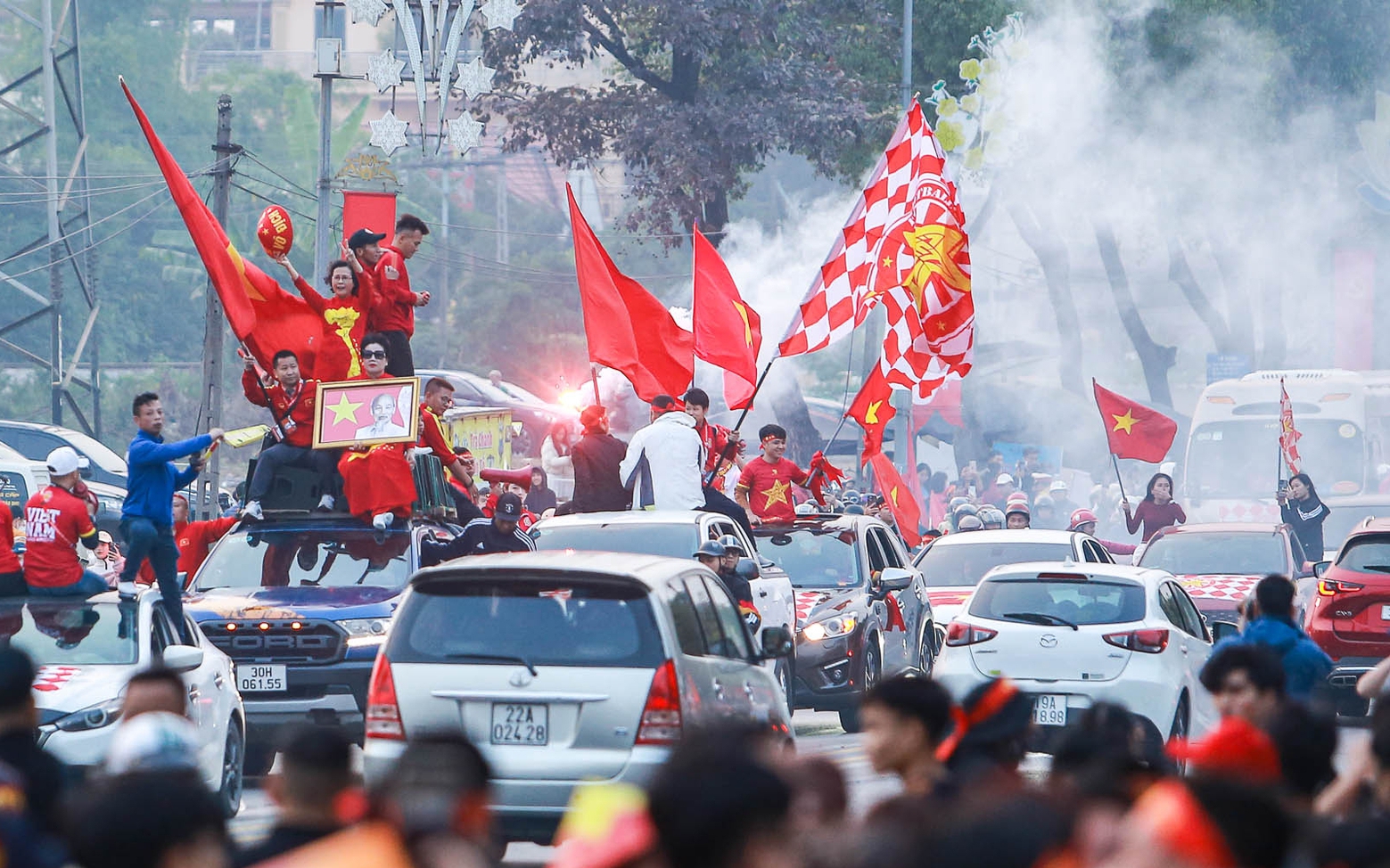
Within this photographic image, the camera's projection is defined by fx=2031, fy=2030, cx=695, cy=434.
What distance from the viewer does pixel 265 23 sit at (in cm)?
8656

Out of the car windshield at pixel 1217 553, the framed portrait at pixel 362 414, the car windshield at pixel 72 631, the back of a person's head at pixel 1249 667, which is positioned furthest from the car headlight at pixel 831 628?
the back of a person's head at pixel 1249 667

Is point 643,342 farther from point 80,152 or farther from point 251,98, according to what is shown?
point 251,98

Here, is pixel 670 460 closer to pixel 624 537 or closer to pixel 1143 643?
pixel 624 537

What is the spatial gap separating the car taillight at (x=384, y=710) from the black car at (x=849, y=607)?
6497 mm

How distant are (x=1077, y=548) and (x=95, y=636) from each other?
9.52 metres

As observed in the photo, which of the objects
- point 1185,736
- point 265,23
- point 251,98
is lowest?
point 1185,736

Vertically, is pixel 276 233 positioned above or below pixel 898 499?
above

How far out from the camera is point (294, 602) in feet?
41.8

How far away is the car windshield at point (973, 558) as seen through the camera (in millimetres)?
17688

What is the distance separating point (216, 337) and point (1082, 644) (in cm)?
1396

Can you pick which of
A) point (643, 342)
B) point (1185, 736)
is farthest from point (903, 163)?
point (1185, 736)

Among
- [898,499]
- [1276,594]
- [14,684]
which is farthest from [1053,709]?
[898,499]

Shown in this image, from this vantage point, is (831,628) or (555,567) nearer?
(555,567)

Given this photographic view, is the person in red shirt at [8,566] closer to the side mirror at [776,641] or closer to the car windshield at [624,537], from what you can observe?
the car windshield at [624,537]
